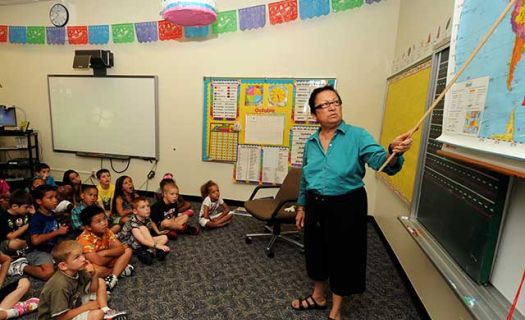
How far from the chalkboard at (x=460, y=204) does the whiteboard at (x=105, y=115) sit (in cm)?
325

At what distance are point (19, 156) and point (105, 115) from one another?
62.2 inches

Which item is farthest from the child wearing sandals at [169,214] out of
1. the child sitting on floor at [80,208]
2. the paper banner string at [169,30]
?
the paper banner string at [169,30]

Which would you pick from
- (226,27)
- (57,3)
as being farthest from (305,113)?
(57,3)

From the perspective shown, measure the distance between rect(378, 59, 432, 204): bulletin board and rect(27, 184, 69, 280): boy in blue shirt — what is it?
2748 mm

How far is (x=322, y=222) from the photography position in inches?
59.9

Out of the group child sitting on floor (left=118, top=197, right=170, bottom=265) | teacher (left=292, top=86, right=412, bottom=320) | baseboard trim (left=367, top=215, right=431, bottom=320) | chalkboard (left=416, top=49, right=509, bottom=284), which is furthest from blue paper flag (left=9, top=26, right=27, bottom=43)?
baseboard trim (left=367, top=215, right=431, bottom=320)

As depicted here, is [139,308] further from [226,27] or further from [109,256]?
[226,27]

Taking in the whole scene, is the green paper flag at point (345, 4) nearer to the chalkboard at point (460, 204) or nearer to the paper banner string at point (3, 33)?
the chalkboard at point (460, 204)

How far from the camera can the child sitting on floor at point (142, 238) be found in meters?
2.26

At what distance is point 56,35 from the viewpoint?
3.79 metres

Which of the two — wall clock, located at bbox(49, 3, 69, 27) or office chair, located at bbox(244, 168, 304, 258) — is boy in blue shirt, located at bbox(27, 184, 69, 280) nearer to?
office chair, located at bbox(244, 168, 304, 258)

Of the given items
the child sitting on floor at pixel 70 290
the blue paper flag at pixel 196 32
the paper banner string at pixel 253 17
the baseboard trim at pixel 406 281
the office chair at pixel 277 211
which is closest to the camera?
the child sitting on floor at pixel 70 290

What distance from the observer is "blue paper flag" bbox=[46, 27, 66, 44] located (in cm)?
377

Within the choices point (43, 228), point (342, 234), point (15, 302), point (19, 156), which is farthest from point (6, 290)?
point (19, 156)
